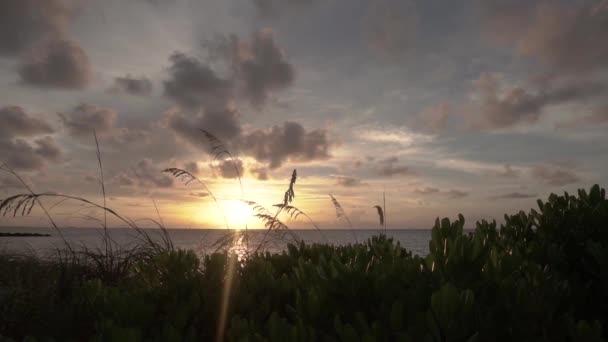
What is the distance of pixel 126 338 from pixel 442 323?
125 cm

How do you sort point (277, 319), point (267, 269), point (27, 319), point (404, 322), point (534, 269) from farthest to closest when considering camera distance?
point (27, 319) < point (267, 269) < point (534, 269) < point (404, 322) < point (277, 319)

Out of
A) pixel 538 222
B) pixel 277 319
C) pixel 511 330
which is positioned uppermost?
pixel 538 222

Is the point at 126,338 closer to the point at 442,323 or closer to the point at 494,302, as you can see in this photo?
the point at 442,323

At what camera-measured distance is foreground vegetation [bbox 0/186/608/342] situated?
1.68 meters

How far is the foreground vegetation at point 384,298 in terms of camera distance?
1680mm

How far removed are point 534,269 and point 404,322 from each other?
898 mm

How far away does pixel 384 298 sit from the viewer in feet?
6.73

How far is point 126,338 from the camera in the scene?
1.62m

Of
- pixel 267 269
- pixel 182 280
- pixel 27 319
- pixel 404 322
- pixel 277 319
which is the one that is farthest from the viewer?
pixel 27 319

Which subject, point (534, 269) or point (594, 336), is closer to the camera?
point (594, 336)

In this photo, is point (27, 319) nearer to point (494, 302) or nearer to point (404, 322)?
point (404, 322)

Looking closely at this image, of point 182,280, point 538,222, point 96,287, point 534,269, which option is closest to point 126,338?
point 182,280

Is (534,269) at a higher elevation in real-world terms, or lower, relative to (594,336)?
higher

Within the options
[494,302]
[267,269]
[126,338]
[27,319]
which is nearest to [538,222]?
[494,302]
